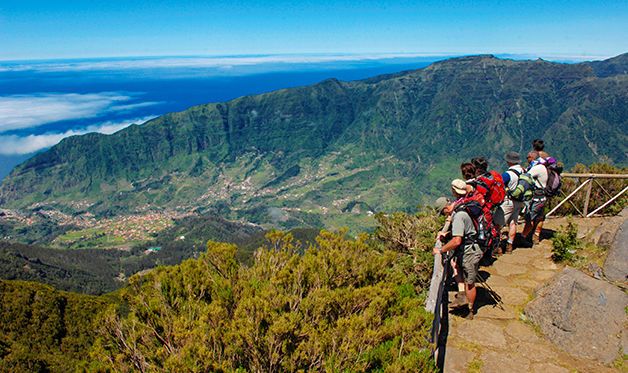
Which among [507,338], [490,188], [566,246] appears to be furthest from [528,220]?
[507,338]

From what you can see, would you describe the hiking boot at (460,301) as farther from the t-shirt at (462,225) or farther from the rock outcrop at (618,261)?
the rock outcrop at (618,261)

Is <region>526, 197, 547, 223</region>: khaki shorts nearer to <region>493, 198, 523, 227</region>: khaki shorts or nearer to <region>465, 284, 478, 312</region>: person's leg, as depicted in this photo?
<region>493, 198, 523, 227</region>: khaki shorts

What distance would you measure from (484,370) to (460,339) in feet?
3.20

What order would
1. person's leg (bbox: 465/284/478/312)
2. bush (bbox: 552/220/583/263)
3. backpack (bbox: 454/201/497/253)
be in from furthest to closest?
bush (bbox: 552/220/583/263) → person's leg (bbox: 465/284/478/312) → backpack (bbox: 454/201/497/253)

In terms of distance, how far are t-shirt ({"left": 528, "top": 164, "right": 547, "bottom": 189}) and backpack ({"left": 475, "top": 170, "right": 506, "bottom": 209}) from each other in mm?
3475

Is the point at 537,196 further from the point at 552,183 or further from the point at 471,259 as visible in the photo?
the point at 471,259

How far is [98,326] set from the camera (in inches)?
291

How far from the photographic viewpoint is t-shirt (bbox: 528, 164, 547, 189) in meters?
11.7

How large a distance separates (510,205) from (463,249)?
3.90 metres

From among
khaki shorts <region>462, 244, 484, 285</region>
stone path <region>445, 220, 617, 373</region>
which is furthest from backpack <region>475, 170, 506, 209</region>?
stone path <region>445, 220, 617, 373</region>

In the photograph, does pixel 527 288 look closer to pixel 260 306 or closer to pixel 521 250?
pixel 521 250

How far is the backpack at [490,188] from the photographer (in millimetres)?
8609

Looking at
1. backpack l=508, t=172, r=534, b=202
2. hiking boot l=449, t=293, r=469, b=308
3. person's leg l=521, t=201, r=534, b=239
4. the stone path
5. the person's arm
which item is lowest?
the stone path

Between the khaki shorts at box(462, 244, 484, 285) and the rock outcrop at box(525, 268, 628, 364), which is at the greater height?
the khaki shorts at box(462, 244, 484, 285)
